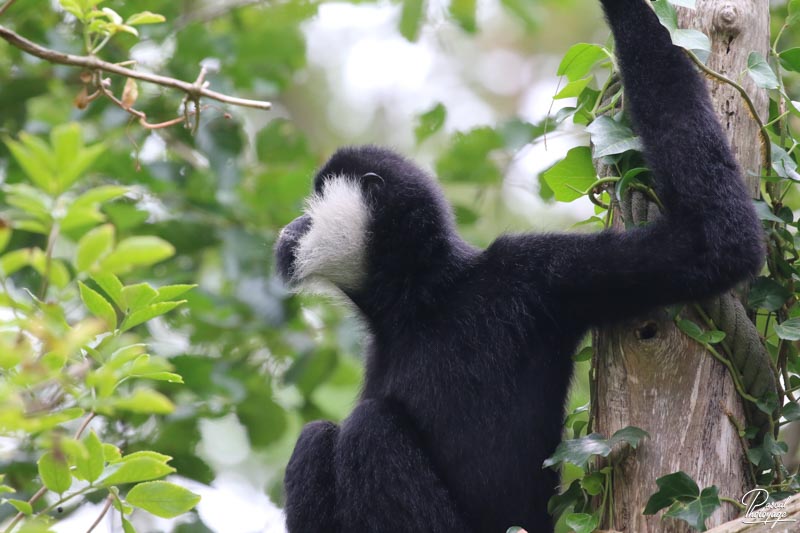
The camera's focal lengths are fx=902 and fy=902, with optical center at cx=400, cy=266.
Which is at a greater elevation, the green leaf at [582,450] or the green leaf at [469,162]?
the green leaf at [469,162]

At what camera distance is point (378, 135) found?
47.7ft

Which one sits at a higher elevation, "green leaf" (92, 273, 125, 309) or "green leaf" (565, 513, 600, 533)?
"green leaf" (92, 273, 125, 309)

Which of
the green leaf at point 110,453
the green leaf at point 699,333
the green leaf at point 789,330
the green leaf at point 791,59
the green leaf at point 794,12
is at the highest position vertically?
the green leaf at point 794,12

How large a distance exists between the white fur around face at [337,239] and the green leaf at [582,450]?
1494mm

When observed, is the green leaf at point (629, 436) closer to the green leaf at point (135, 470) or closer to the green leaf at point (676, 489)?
the green leaf at point (676, 489)

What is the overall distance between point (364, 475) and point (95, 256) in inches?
81.4

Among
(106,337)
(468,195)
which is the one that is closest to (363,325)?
(106,337)

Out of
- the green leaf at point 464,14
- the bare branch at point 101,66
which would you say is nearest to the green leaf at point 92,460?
the bare branch at point 101,66

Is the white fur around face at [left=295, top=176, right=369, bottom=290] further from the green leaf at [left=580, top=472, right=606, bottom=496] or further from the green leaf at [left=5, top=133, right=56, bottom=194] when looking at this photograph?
the green leaf at [left=5, top=133, right=56, bottom=194]

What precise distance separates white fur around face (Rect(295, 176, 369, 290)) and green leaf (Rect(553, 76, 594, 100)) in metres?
1.13

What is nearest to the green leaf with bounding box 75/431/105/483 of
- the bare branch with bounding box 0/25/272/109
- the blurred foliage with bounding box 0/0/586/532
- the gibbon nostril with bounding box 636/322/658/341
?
the bare branch with bounding box 0/25/272/109

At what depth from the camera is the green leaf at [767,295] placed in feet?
10.2

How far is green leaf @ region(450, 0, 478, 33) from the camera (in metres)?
6.52

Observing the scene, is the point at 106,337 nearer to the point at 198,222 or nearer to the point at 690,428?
the point at 690,428
